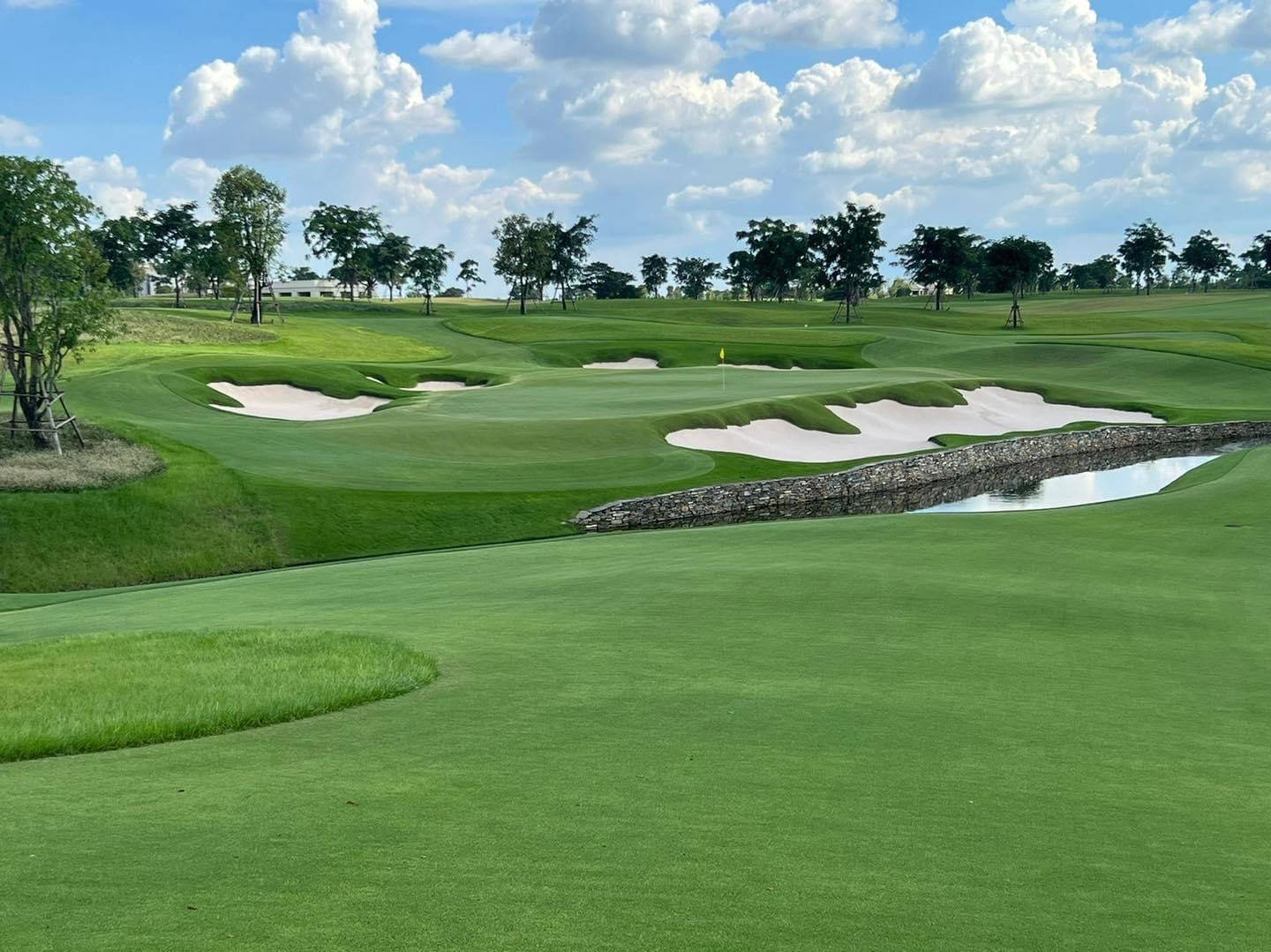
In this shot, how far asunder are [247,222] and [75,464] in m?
76.4

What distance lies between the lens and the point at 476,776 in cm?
873

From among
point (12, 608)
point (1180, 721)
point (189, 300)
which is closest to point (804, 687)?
point (1180, 721)

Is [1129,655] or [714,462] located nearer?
[1129,655]

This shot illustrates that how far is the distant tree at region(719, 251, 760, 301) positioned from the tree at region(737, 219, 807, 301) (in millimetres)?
5947

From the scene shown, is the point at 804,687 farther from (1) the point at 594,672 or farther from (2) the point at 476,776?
(2) the point at 476,776

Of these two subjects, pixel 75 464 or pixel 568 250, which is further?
pixel 568 250

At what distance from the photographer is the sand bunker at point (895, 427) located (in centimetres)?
4450

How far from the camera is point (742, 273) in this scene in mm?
183500

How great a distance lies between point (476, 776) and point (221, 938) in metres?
3.10

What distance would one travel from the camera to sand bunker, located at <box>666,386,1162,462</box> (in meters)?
44.5

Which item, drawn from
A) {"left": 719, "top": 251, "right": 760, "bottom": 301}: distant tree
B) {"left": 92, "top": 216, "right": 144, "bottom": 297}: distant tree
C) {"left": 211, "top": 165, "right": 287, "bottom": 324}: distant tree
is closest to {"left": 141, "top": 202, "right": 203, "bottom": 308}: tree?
{"left": 92, "top": 216, "right": 144, "bottom": 297}: distant tree

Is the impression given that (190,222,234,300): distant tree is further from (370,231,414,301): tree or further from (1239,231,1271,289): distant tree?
(1239,231,1271,289): distant tree

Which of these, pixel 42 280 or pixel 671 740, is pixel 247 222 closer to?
pixel 42 280

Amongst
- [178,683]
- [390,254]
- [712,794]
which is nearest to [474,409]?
[178,683]
